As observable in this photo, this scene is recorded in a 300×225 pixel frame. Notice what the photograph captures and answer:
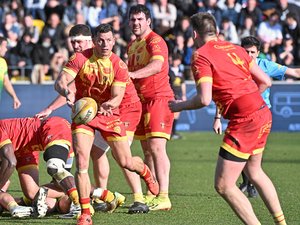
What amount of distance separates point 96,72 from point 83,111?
0.65 m

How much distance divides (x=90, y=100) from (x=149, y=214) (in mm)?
1714

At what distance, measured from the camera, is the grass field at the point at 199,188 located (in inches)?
431

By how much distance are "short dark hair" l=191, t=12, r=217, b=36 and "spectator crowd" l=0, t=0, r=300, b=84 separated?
56.8 feet

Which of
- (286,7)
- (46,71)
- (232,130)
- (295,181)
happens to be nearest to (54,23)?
(46,71)

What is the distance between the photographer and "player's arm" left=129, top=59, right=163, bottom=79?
11569 millimetres

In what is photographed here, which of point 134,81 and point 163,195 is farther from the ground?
point 134,81

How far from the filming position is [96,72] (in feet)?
36.0

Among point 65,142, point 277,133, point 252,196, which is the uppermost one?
point 65,142

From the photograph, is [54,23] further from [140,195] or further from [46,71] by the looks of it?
[140,195]

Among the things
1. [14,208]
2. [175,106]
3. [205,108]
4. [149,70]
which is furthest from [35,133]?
[205,108]

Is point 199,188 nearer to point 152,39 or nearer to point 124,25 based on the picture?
point 152,39

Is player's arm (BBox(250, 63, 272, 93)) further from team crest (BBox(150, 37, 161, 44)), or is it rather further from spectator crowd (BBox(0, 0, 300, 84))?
spectator crowd (BBox(0, 0, 300, 84))

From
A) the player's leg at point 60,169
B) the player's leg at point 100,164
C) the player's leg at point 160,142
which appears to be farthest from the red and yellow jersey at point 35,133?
the player's leg at point 160,142

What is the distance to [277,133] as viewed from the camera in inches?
1011
